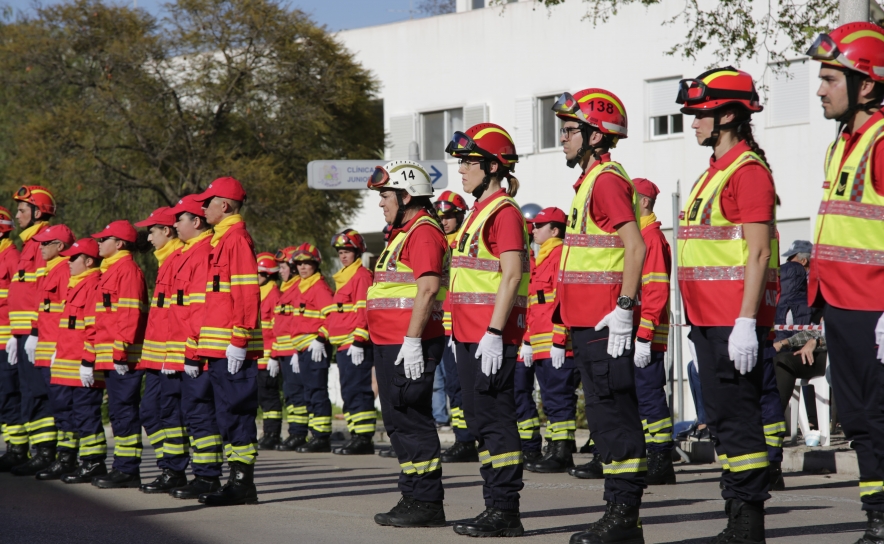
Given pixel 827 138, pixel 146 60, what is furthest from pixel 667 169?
pixel 146 60

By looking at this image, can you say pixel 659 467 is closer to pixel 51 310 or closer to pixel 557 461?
pixel 557 461

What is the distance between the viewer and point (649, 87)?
24.1 meters

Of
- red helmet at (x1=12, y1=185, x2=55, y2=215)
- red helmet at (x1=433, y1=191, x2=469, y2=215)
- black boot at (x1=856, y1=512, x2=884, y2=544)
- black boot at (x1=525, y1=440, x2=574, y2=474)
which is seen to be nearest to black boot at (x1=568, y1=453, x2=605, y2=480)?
black boot at (x1=525, y1=440, x2=574, y2=474)

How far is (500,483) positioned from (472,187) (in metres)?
1.86

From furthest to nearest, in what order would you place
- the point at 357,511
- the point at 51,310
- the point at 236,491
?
the point at 51,310, the point at 236,491, the point at 357,511

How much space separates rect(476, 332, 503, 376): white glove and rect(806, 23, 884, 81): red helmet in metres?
2.42

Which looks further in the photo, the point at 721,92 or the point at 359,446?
the point at 359,446

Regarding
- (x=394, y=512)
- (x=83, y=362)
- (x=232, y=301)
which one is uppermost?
(x=232, y=301)

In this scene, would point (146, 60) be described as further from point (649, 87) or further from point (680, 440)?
point (680, 440)

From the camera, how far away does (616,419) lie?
6.25m

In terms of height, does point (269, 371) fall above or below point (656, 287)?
below

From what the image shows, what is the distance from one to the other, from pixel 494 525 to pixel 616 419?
1.07 m

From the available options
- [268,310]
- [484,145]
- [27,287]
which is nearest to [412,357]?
[484,145]

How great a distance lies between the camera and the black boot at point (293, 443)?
14453mm
